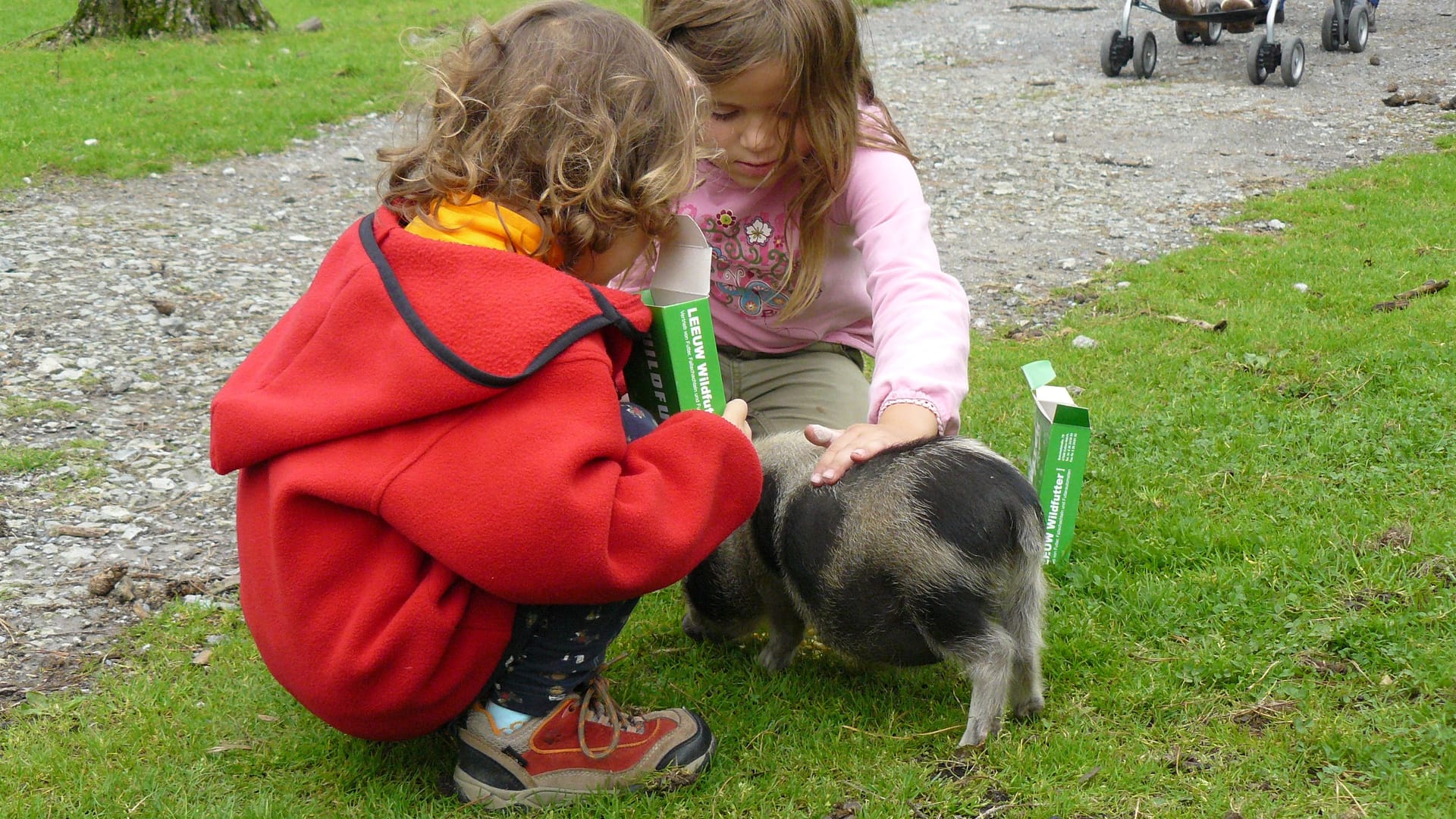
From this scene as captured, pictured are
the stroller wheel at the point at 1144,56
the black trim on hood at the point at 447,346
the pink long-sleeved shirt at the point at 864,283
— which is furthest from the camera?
the stroller wheel at the point at 1144,56

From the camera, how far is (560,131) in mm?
2324

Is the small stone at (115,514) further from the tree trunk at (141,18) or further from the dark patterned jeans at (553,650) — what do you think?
the tree trunk at (141,18)

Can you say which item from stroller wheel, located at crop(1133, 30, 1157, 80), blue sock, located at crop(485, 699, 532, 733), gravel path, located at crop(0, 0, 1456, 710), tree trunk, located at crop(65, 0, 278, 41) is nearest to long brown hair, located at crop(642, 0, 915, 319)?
blue sock, located at crop(485, 699, 532, 733)

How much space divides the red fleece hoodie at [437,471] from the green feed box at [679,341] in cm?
20

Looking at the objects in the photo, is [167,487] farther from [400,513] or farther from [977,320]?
[977,320]

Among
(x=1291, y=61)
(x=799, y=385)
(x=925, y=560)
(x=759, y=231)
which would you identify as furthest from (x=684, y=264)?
(x=1291, y=61)

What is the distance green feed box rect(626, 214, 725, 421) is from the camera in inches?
97.5

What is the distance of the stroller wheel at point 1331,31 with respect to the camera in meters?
12.7

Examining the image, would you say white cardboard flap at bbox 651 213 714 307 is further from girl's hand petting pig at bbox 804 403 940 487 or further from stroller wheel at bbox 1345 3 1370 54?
stroller wheel at bbox 1345 3 1370 54

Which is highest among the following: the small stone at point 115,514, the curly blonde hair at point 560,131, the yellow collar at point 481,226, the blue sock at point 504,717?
the curly blonde hair at point 560,131

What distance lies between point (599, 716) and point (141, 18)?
12.1m

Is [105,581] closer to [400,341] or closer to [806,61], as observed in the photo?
[400,341]

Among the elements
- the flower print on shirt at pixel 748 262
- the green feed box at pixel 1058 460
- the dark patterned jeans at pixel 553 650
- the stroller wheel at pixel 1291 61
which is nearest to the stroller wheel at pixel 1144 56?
the stroller wheel at pixel 1291 61

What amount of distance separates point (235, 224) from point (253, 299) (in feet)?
4.34
